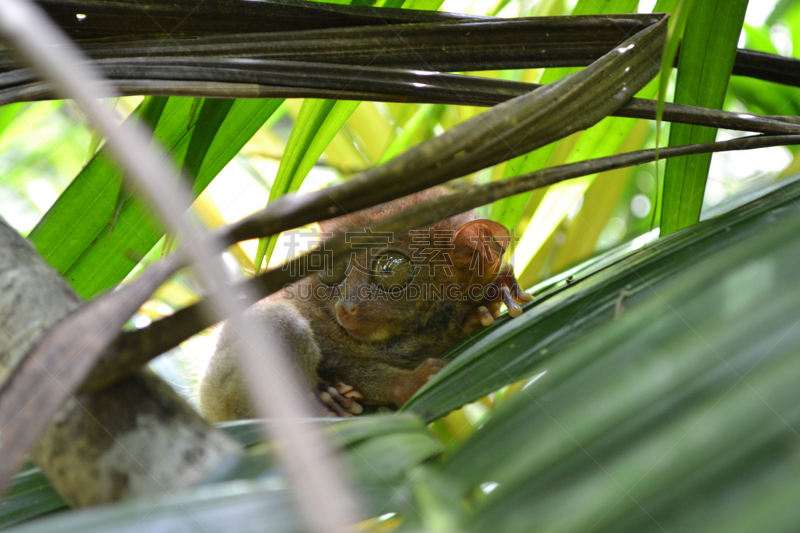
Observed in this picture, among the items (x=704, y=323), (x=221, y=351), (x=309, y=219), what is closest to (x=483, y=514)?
(x=704, y=323)

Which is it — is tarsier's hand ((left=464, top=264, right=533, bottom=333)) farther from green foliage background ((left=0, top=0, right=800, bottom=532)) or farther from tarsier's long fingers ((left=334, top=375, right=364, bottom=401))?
green foliage background ((left=0, top=0, right=800, bottom=532))

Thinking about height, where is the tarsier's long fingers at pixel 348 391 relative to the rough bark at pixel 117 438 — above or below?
above

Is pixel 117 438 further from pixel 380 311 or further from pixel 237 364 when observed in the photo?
pixel 380 311

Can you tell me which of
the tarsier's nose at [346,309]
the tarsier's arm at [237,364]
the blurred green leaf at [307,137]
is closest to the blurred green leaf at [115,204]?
the blurred green leaf at [307,137]

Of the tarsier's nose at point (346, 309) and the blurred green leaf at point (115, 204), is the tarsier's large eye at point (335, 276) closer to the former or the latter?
the tarsier's nose at point (346, 309)

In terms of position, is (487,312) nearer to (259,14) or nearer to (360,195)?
(259,14)

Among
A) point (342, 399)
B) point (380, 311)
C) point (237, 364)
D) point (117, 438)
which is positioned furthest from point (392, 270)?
point (117, 438)

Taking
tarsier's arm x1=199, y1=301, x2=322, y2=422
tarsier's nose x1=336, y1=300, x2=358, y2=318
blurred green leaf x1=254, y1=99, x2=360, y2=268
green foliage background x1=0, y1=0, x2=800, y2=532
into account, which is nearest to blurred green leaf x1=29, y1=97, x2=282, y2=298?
blurred green leaf x1=254, y1=99, x2=360, y2=268
